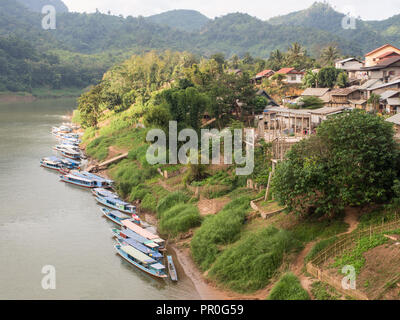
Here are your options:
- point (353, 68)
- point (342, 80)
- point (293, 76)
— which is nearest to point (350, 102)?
point (342, 80)

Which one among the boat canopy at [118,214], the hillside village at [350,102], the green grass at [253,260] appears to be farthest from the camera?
the hillside village at [350,102]

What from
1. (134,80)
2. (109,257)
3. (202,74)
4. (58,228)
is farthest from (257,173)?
(134,80)

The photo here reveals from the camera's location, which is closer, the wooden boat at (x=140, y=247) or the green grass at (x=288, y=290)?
the green grass at (x=288, y=290)

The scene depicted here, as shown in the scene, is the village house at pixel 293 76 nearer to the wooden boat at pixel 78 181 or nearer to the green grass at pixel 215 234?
the wooden boat at pixel 78 181

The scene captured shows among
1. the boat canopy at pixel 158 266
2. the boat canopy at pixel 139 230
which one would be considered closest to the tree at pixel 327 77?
the boat canopy at pixel 139 230

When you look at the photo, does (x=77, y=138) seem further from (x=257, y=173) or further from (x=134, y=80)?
(x=257, y=173)

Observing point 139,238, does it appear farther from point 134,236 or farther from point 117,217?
point 117,217

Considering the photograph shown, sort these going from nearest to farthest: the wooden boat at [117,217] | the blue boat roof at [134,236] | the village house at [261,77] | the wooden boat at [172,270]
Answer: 1. the wooden boat at [172,270]
2. the blue boat roof at [134,236]
3. the wooden boat at [117,217]
4. the village house at [261,77]
